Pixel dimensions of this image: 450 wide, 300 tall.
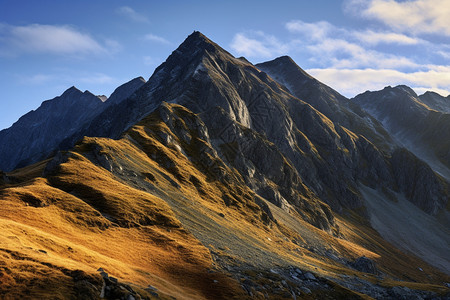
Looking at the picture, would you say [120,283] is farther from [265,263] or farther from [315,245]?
[315,245]

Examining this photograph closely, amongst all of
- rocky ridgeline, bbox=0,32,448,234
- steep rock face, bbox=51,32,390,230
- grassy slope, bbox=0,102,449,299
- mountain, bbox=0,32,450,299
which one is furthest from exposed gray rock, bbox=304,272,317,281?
steep rock face, bbox=51,32,390,230

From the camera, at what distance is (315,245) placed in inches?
3664

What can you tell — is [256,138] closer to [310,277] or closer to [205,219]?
[205,219]

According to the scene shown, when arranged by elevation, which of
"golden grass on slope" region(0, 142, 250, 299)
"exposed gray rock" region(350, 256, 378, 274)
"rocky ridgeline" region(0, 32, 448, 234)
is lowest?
"exposed gray rock" region(350, 256, 378, 274)

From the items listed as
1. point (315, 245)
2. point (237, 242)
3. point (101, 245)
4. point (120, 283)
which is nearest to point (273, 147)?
point (315, 245)

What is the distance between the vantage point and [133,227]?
1730 inches

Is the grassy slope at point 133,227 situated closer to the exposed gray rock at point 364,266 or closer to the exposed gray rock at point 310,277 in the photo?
the exposed gray rock at point 310,277

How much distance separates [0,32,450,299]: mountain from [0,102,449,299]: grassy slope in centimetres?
20

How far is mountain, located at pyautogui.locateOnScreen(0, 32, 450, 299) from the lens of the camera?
27.6 metres

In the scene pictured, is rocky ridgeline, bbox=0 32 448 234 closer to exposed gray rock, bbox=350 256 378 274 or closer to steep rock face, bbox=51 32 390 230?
steep rock face, bbox=51 32 390 230

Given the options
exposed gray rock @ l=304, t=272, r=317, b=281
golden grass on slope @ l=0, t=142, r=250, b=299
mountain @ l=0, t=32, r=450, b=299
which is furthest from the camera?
exposed gray rock @ l=304, t=272, r=317, b=281

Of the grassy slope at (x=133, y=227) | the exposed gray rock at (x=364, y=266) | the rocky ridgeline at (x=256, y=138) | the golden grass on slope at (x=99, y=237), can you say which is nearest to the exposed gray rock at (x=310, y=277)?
the grassy slope at (x=133, y=227)

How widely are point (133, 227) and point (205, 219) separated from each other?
2058 cm

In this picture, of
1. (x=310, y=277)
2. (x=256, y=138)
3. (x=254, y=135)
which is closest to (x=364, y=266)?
(x=310, y=277)
